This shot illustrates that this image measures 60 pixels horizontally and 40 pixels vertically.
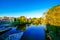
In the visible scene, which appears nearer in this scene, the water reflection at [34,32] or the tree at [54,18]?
the tree at [54,18]

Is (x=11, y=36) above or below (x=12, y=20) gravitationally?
below

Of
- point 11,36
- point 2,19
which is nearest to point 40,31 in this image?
point 11,36

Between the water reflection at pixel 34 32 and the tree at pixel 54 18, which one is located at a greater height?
the tree at pixel 54 18

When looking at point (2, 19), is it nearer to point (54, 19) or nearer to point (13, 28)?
point (13, 28)

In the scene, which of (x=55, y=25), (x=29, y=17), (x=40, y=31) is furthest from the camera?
(x=40, y=31)

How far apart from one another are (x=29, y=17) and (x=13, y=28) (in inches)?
23.6

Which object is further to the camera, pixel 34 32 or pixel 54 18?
pixel 34 32

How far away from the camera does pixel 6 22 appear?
4160 mm

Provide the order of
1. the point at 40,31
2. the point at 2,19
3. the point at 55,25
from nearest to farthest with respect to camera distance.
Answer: the point at 2,19, the point at 55,25, the point at 40,31

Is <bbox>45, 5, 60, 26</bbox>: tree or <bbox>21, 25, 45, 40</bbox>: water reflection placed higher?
<bbox>45, 5, 60, 26</bbox>: tree

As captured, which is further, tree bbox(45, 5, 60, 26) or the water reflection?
the water reflection

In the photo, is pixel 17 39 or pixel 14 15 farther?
pixel 17 39

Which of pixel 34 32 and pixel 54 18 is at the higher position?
pixel 54 18

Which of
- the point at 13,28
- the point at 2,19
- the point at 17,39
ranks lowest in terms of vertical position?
the point at 17,39
